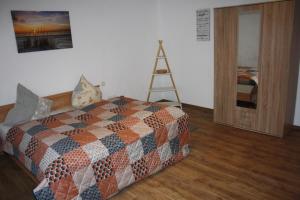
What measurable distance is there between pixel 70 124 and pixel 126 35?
216 cm

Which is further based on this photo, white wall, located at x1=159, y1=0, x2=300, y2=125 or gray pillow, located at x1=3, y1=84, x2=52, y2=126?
white wall, located at x1=159, y1=0, x2=300, y2=125

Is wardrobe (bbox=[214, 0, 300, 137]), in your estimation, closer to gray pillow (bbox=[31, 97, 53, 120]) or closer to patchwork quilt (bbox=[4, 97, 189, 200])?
patchwork quilt (bbox=[4, 97, 189, 200])

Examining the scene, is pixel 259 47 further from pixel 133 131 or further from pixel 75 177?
pixel 75 177

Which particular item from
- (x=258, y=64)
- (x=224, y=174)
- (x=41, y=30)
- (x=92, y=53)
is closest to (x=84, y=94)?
(x=92, y=53)

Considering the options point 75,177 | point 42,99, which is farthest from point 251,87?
point 42,99

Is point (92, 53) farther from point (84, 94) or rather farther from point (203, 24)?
point (203, 24)

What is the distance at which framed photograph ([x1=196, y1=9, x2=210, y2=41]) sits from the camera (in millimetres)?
4289

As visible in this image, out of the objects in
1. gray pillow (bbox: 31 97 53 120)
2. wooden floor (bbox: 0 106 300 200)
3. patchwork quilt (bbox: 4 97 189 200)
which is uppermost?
gray pillow (bbox: 31 97 53 120)

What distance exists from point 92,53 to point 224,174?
264 centimetres

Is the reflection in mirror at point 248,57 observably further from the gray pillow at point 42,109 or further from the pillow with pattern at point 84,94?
the gray pillow at point 42,109

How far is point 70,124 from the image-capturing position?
2.95 metres

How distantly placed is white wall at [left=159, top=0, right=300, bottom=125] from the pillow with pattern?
6.03 feet

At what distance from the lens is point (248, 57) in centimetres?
358

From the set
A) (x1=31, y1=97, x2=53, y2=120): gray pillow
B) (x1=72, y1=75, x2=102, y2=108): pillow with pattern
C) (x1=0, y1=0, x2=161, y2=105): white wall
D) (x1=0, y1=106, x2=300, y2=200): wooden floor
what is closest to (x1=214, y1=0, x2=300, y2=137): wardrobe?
(x1=0, y1=106, x2=300, y2=200): wooden floor
